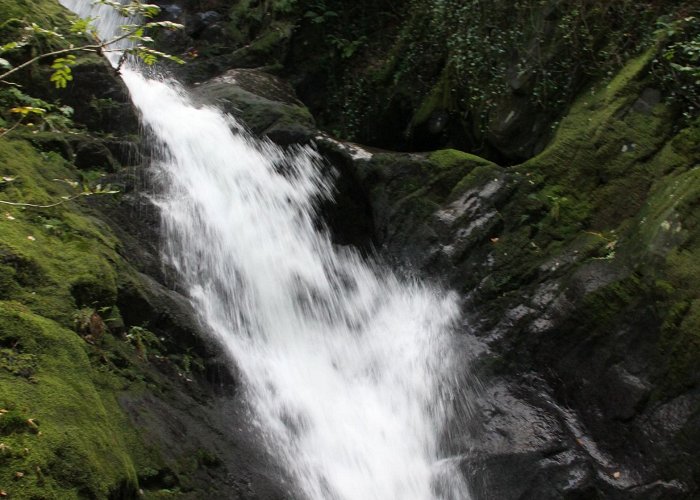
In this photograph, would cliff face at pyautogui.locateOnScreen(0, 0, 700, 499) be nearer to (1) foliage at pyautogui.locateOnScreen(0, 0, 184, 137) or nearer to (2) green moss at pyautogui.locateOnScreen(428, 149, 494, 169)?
(2) green moss at pyautogui.locateOnScreen(428, 149, 494, 169)

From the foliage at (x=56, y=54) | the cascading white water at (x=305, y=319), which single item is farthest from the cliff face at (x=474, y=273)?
the cascading white water at (x=305, y=319)

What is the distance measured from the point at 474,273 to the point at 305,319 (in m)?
1.94

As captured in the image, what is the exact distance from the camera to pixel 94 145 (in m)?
6.80

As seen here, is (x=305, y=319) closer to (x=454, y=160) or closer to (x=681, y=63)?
(x=454, y=160)

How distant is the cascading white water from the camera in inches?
221

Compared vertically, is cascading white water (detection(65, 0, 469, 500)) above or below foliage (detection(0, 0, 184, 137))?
below

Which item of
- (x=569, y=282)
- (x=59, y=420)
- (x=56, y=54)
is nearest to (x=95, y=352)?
(x=59, y=420)

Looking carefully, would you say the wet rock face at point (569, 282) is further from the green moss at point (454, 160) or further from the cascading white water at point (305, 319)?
the cascading white water at point (305, 319)

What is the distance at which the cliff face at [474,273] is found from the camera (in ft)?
13.1

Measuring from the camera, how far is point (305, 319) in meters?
6.87

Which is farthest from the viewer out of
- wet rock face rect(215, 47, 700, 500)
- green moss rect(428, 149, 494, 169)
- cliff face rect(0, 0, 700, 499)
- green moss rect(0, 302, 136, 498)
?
green moss rect(428, 149, 494, 169)

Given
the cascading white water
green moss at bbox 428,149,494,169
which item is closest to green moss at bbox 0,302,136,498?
the cascading white water

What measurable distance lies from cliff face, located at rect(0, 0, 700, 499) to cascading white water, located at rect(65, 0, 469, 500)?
318 millimetres

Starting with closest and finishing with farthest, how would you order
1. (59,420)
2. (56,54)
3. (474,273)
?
(59,420), (56,54), (474,273)
